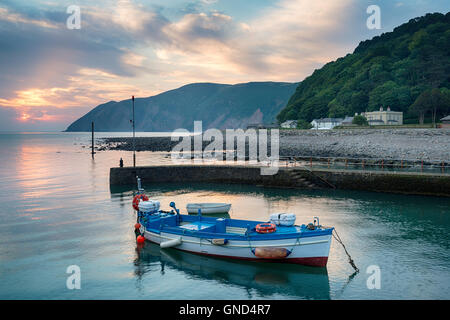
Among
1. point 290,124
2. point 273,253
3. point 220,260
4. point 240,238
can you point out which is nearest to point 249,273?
point 273,253

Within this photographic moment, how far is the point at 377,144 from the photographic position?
202 ft

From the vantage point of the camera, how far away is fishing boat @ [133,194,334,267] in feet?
45.5

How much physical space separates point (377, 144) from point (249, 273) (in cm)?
5533

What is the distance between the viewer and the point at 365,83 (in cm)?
12106

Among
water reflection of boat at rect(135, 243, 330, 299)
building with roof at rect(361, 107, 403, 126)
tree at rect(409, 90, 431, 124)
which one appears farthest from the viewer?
building with roof at rect(361, 107, 403, 126)

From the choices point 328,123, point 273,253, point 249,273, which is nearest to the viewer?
point 273,253

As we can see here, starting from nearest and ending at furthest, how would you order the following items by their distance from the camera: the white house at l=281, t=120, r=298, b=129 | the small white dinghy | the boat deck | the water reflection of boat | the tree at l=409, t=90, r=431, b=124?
the water reflection of boat, the boat deck, the small white dinghy, the tree at l=409, t=90, r=431, b=124, the white house at l=281, t=120, r=298, b=129

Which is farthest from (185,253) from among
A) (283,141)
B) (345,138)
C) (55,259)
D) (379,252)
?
(283,141)

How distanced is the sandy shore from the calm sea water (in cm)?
2889

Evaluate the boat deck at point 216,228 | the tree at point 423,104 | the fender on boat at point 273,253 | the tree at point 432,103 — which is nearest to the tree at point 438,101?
the tree at point 432,103

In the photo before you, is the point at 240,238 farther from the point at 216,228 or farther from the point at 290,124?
the point at 290,124

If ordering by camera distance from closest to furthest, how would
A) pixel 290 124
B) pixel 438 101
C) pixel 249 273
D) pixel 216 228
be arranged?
1. pixel 249 273
2. pixel 216 228
3. pixel 438 101
4. pixel 290 124

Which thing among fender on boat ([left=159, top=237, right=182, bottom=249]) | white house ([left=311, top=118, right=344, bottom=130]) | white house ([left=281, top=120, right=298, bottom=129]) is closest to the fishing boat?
fender on boat ([left=159, top=237, right=182, bottom=249])

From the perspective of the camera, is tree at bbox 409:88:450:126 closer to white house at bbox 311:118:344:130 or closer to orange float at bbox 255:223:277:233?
white house at bbox 311:118:344:130
